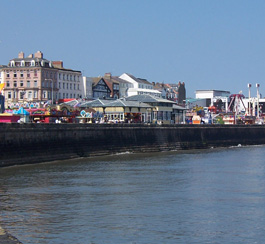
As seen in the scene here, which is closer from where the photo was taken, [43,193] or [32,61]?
[43,193]

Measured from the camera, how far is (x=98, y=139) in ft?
226

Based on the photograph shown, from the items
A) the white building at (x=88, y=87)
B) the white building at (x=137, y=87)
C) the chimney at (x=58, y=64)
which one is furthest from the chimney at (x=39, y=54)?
the white building at (x=137, y=87)

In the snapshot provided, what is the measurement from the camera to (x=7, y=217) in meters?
28.3

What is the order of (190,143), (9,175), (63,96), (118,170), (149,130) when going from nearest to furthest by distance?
(9,175) < (118,170) < (149,130) < (190,143) < (63,96)

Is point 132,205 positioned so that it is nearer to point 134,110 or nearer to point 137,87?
point 134,110

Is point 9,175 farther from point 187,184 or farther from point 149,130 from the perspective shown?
point 149,130

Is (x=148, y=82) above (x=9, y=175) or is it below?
above

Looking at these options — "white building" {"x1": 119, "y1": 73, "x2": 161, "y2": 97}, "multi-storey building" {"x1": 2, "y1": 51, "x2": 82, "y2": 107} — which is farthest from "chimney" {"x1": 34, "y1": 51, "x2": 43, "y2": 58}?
"white building" {"x1": 119, "y1": 73, "x2": 161, "y2": 97}

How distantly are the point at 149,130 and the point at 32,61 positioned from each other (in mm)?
52822

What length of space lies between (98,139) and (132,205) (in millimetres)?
37343

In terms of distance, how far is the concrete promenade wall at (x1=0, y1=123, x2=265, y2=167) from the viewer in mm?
53500

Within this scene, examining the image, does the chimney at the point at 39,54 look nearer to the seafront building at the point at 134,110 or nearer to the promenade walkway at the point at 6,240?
the seafront building at the point at 134,110

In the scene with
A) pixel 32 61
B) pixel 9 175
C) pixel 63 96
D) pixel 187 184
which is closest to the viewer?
pixel 187 184

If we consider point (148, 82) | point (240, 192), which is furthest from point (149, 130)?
point (148, 82)
